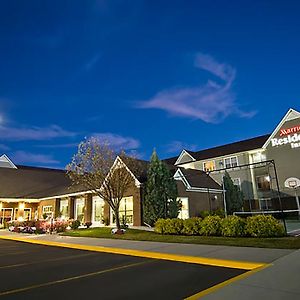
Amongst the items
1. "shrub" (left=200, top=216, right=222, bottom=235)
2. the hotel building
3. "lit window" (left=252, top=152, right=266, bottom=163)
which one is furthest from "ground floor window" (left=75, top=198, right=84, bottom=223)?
"lit window" (left=252, top=152, right=266, bottom=163)

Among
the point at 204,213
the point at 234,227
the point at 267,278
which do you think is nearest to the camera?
the point at 267,278

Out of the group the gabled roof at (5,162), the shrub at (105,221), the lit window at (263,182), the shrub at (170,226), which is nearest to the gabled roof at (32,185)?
the shrub at (105,221)

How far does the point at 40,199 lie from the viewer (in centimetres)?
3122

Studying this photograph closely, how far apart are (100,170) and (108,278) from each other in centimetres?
1342

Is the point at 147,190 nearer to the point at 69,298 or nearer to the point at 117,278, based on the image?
the point at 117,278

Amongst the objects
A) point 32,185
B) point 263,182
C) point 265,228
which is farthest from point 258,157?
point 32,185

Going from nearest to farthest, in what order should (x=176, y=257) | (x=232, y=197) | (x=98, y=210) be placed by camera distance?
1. (x=176, y=257)
2. (x=98, y=210)
3. (x=232, y=197)

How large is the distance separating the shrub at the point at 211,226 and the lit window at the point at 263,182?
21.6 m

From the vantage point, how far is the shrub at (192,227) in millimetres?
14969

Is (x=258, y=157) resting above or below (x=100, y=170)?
above

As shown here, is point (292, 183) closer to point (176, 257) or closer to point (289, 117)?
point (289, 117)

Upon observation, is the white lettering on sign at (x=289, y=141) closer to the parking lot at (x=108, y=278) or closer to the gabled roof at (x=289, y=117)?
the gabled roof at (x=289, y=117)

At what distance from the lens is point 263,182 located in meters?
33.9

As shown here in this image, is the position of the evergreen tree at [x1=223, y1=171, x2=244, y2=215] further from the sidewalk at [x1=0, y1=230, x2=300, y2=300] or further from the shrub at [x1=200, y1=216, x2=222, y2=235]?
the sidewalk at [x1=0, y1=230, x2=300, y2=300]
